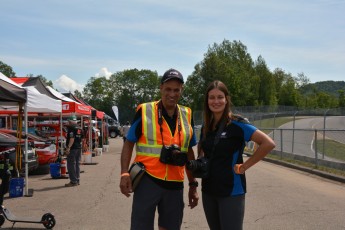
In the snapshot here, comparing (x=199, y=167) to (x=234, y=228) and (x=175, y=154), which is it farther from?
(x=234, y=228)

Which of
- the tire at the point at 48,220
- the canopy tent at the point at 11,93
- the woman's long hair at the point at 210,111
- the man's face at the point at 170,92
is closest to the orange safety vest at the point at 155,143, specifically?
the man's face at the point at 170,92

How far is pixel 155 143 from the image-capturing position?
3.65 meters

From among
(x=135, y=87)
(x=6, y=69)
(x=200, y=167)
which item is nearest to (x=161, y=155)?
(x=200, y=167)

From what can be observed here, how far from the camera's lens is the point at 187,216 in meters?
7.54

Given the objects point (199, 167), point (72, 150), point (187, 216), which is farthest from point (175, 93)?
point (72, 150)

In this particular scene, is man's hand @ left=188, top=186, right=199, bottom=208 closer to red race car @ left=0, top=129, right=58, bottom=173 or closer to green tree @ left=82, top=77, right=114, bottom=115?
red race car @ left=0, top=129, right=58, bottom=173

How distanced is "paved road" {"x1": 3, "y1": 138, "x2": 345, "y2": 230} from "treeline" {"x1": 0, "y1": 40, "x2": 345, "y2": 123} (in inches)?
2096

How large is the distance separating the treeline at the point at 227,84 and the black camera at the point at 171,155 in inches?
2409

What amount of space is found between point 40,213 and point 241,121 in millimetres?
5620

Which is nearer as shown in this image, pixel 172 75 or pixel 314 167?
pixel 172 75

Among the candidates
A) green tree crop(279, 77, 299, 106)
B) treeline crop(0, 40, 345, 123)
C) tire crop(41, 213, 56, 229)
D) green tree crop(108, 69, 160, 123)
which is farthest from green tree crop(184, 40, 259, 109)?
tire crop(41, 213, 56, 229)

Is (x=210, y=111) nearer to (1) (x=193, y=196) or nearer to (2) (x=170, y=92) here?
(2) (x=170, y=92)

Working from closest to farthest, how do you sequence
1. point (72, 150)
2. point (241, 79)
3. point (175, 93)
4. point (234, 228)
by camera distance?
point (234, 228)
point (175, 93)
point (72, 150)
point (241, 79)

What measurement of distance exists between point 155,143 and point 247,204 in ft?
17.7
